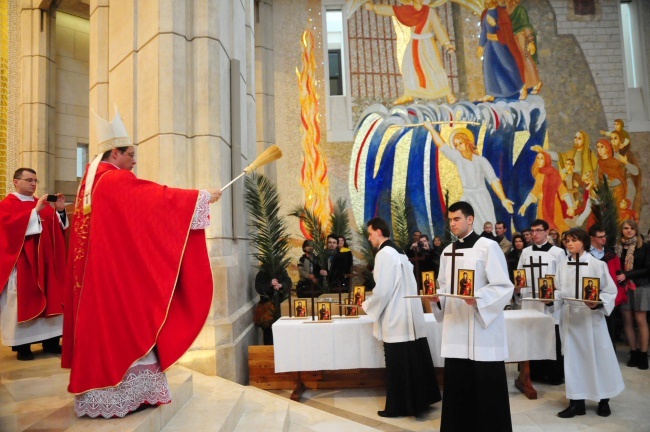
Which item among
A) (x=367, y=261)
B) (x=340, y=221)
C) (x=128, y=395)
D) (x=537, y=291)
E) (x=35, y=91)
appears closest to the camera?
(x=128, y=395)

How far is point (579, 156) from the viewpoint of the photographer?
39.9 feet

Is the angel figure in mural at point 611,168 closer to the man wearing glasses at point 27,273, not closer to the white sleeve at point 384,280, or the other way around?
the white sleeve at point 384,280

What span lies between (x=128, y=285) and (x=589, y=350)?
419 cm

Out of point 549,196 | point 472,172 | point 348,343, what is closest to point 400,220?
point 472,172

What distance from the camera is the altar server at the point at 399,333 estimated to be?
514cm

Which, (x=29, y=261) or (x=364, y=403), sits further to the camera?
(x=364, y=403)

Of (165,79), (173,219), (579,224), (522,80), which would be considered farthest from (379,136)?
(173,219)

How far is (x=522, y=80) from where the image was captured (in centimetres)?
1234

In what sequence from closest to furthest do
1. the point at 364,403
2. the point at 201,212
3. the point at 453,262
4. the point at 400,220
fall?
the point at 201,212 → the point at 453,262 → the point at 364,403 → the point at 400,220

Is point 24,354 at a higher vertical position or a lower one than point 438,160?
lower

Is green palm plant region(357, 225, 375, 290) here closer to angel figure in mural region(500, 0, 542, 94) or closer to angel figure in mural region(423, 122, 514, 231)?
angel figure in mural region(423, 122, 514, 231)

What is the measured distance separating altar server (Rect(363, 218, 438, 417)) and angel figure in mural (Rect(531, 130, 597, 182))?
27.0 ft

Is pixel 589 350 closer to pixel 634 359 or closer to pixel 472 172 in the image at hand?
pixel 634 359

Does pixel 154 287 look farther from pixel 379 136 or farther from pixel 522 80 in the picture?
pixel 522 80
